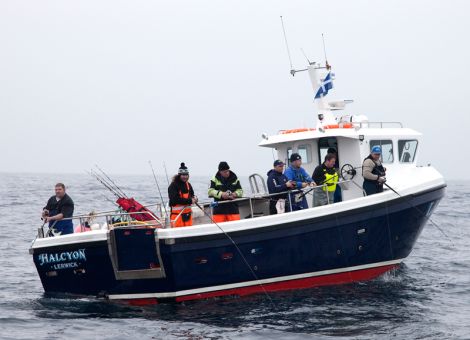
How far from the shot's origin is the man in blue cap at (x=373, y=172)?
14430 millimetres

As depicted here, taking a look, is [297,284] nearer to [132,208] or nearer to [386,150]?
[132,208]

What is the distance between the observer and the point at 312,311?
12.6 meters

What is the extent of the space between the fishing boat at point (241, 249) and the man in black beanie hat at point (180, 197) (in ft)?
1.02

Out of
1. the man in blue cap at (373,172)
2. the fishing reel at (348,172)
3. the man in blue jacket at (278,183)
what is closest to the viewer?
the man in blue jacket at (278,183)

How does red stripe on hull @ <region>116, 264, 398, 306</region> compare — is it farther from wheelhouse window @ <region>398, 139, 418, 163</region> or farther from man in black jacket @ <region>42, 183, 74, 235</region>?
wheelhouse window @ <region>398, 139, 418, 163</region>

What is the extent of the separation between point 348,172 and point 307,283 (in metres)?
2.33

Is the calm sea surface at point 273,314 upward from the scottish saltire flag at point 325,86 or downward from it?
downward

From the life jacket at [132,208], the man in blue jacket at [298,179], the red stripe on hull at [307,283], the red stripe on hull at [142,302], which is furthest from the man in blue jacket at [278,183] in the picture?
the red stripe on hull at [142,302]

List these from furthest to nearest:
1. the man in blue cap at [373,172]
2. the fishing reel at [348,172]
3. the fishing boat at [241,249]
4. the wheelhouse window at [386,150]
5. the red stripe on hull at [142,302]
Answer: the wheelhouse window at [386,150], the fishing reel at [348,172], the man in blue cap at [373,172], the red stripe on hull at [142,302], the fishing boat at [241,249]

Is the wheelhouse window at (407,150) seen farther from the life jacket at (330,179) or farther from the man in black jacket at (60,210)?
the man in black jacket at (60,210)

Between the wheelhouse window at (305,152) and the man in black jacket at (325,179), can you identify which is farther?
the wheelhouse window at (305,152)

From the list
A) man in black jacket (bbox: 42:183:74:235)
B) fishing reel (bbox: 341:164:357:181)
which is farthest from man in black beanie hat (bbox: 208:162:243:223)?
man in black jacket (bbox: 42:183:74:235)

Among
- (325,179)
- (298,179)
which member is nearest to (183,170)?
(298,179)

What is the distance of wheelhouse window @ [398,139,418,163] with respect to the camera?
1608cm
